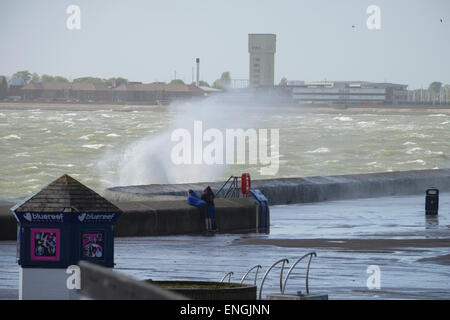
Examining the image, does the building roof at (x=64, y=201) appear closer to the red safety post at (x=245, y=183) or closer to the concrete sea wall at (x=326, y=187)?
the red safety post at (x=245, y=183)

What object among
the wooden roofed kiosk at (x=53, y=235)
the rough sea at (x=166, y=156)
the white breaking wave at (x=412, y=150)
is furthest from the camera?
the white breaking wave at (x=412, y=150)

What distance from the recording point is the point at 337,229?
21469mm

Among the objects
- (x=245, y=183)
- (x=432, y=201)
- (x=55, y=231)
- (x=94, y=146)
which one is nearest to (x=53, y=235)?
(x=55, y=231)

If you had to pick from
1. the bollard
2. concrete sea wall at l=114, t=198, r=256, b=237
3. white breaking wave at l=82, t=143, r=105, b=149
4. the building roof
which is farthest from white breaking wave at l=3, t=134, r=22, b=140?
the building roof

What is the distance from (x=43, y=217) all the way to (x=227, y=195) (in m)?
16.4

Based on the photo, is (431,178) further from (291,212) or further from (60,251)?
(60,251)

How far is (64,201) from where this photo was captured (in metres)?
8.41

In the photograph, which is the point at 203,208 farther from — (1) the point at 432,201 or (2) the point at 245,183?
(1) the point at 432,201

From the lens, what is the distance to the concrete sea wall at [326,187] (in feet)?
83.3

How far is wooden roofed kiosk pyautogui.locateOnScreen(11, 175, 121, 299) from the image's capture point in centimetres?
835

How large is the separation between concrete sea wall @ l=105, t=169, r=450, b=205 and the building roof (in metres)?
14.1

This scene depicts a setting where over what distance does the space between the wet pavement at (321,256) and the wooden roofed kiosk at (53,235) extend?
270 centimetres

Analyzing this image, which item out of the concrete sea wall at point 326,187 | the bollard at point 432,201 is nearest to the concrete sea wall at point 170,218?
the concrete sea wall at point 326,187

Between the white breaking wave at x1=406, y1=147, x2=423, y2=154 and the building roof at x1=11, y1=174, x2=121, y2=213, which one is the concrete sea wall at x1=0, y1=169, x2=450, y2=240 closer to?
the building roof at x1=11, y1=174, x2=121, y2=213
